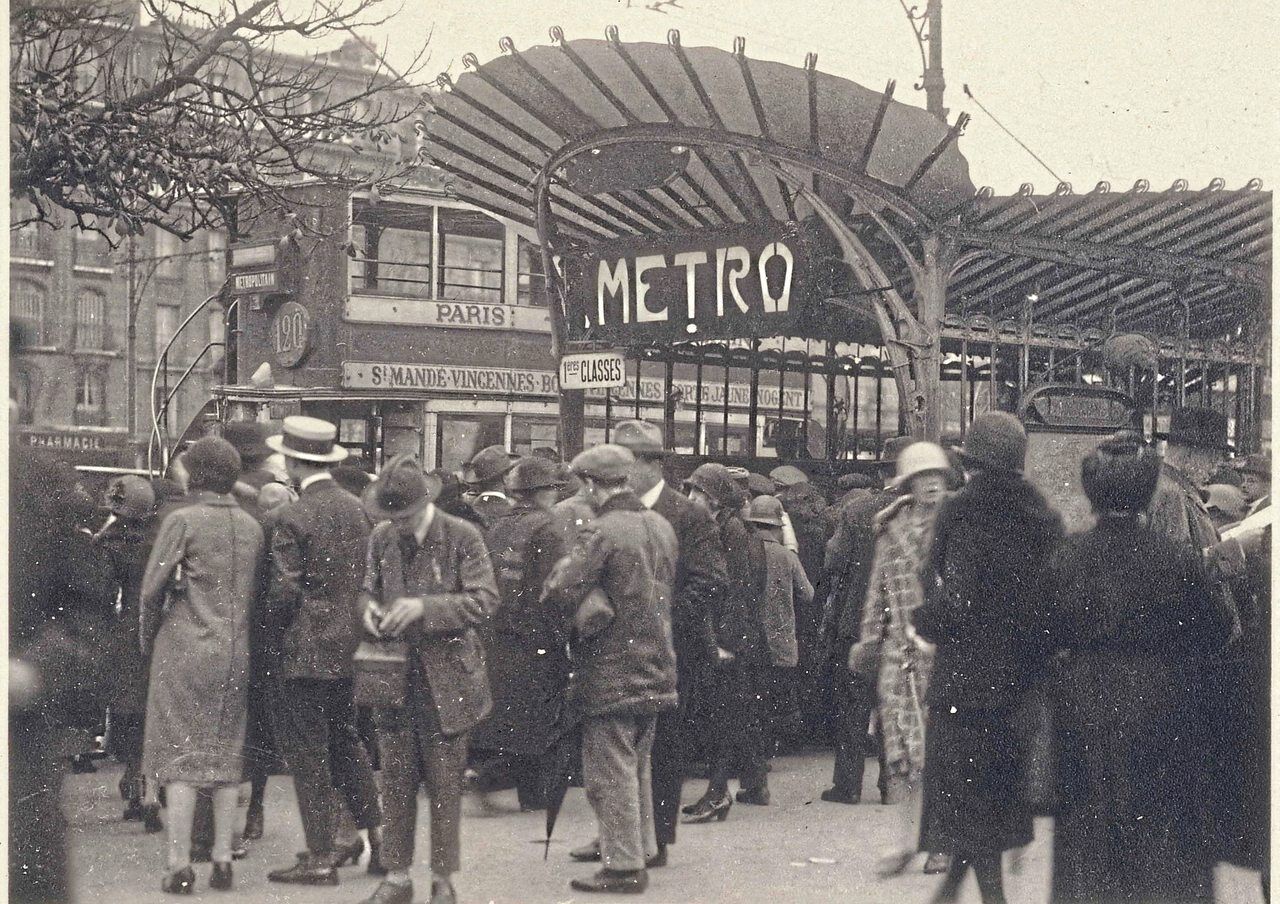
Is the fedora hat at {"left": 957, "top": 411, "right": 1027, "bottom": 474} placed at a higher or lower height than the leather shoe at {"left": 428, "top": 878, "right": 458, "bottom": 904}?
higher

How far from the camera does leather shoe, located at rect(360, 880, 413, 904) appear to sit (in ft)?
17.2

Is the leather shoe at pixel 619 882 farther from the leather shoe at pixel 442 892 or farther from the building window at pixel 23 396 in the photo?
the building window at pixel 23 396

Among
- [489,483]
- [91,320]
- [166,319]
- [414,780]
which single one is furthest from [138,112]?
[166,319]

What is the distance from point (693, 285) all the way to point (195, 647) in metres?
4.79

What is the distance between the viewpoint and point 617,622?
5535 mm

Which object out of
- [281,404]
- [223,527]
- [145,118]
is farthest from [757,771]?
[281,404]

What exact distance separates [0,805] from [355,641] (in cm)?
143

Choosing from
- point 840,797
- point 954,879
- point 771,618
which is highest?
point 771,618

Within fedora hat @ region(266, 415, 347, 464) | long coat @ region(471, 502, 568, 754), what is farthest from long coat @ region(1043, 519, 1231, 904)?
fedora hat @ region(266, 415, 347, 464)

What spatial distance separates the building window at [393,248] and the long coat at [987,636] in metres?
10.3

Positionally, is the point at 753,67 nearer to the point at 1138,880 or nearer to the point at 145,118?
the point at 145,118

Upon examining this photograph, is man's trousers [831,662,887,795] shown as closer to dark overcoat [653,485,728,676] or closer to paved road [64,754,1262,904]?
paved road [64,754,1262,904]

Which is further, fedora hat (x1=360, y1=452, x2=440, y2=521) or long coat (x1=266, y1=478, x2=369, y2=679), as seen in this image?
long coat (x1=266, y1=478, x2=369, y2=679)

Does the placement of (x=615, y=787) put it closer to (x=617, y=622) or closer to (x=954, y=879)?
(x=617, y=622)
